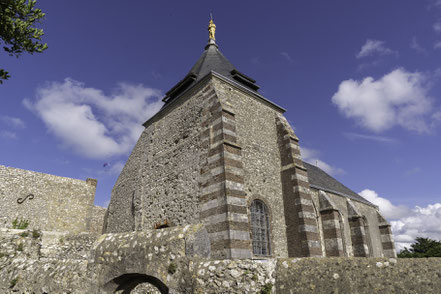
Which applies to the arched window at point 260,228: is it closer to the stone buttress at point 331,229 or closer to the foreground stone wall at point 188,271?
the stone buttress at point 331,229

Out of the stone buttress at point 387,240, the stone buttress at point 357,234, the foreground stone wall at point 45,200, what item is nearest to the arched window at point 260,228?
the stone buttress at point 357,234

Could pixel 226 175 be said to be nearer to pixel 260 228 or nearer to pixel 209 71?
pixel 260 228

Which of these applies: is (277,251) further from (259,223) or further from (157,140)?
(157,140)

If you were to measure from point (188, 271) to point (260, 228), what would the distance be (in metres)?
7.58

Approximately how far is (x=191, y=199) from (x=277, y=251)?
389 centimetres

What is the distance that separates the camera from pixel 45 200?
17406 millimetres

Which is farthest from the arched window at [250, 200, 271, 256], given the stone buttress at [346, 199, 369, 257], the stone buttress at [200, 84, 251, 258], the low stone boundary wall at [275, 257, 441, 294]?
the stone buttress at [346, 199, 369, 257]

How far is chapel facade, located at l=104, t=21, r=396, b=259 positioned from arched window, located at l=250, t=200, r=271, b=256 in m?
0.04

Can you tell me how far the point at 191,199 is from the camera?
9969mm

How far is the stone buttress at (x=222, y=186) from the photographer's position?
27.7 ft

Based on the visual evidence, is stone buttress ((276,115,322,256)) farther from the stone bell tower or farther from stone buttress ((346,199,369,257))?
stone buttress ((346,199,369,257))

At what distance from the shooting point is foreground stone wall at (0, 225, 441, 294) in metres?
2.01

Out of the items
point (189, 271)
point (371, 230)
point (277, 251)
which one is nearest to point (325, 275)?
point (189, 271)

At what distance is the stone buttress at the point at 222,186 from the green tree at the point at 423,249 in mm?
31648
